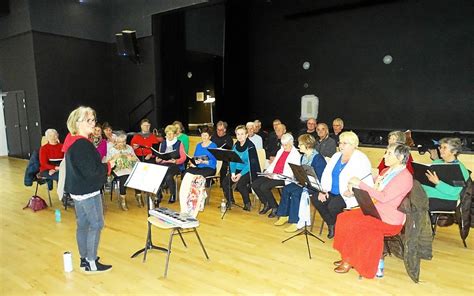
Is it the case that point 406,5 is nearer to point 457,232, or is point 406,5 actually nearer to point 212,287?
point 457,232

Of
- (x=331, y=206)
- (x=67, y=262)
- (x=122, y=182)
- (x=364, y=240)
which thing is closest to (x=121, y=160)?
(x=122, y=182)

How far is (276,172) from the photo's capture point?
4.75 m

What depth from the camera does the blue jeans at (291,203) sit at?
446 cm

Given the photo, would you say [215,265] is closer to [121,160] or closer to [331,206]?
[331,206]

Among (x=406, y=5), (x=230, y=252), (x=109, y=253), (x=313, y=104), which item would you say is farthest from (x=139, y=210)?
(x=406, y=5)

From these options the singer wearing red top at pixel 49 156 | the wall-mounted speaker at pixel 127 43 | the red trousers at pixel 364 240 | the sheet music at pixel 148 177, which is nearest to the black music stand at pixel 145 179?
the sheet music at pixel 148 177

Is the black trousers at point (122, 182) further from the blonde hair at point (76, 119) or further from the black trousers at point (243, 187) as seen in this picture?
the blonde hair at point (76, 119)

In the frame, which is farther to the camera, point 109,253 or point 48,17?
point 48,17

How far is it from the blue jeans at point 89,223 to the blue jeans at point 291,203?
2.31m

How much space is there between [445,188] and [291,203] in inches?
67.4

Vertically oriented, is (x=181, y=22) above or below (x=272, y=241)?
above

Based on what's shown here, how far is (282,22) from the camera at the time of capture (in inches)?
410

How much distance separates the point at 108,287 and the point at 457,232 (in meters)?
3.99

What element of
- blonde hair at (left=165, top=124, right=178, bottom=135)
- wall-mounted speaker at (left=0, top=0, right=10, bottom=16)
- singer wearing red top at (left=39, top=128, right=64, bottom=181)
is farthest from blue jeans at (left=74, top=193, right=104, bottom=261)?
wall-mounted speaker at (left=0, top=0, right=10, bottom=16)
